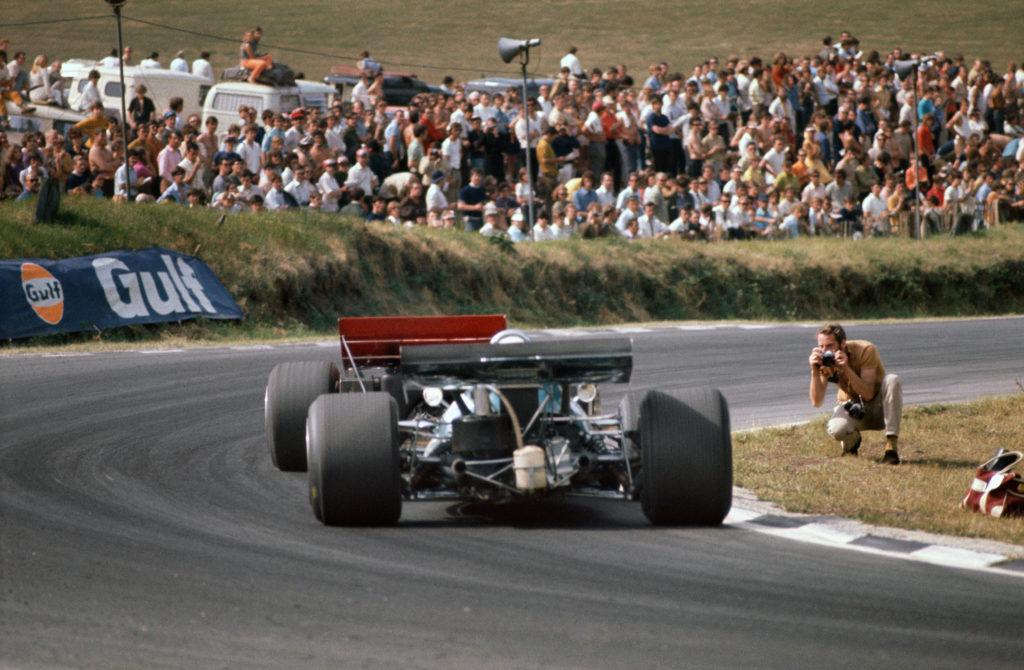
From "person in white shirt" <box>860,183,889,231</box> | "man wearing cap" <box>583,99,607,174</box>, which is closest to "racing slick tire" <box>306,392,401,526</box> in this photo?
"man wearing cap" <box>583,99,607,174</box>

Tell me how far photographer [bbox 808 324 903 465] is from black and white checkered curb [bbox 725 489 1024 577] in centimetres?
219

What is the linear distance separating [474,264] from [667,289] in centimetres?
313

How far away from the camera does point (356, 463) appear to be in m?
8.36

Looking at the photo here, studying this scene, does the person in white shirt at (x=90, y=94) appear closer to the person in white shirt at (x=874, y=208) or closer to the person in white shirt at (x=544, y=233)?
the person in white shirt at (x=544, y=233)

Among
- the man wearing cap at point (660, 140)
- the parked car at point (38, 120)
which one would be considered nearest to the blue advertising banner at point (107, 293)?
the parked car at point (38, 120)

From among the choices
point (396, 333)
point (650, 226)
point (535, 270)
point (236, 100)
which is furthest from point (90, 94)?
point (396, 333)

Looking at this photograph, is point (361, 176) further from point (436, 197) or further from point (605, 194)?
point (605, 194)

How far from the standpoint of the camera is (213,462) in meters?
11.1

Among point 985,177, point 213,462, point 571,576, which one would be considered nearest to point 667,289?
point 985,177

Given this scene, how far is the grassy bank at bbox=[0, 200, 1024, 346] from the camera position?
20.6 meters

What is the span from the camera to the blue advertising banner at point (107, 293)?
18.3m

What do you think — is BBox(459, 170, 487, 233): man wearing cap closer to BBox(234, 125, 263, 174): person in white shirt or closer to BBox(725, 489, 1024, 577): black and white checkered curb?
BBox(234, 125, 263, 174): person in white shirt

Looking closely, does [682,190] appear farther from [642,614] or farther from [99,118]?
[642,614]

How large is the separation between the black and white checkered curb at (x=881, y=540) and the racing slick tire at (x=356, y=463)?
6.24 feet
